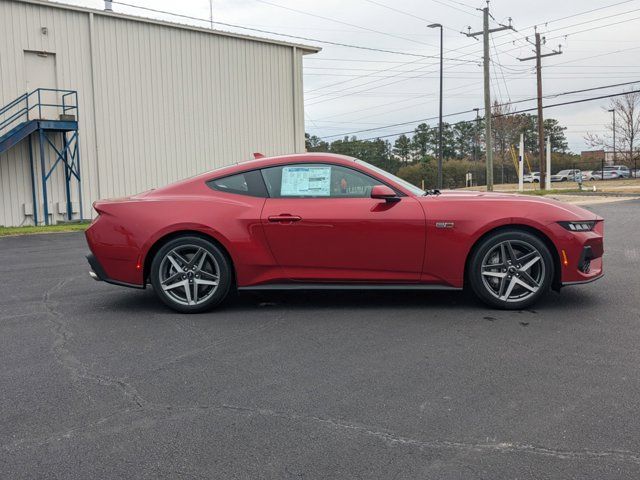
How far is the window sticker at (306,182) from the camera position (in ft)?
18.2

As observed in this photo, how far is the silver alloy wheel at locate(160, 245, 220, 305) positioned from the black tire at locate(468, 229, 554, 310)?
7.63ft

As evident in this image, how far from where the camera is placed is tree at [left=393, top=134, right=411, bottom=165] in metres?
92.9

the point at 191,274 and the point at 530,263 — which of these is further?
the point at 191,274

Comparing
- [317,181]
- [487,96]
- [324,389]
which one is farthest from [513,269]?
[487,96]

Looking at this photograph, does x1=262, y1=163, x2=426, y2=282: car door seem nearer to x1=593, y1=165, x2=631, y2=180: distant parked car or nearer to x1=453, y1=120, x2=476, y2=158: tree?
x1=593, y1=165, x2=631, y2=180: distant parked car

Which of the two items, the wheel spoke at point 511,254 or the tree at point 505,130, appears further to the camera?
the tree at point 505,130

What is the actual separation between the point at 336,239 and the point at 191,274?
135 cm

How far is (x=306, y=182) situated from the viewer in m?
5.59

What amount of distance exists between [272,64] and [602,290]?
20837mm

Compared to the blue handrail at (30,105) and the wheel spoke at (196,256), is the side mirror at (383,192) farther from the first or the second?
the blue handrail at (30,105)

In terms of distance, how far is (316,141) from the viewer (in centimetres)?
8750

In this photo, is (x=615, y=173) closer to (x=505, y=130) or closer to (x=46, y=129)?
(x=505, y=130)

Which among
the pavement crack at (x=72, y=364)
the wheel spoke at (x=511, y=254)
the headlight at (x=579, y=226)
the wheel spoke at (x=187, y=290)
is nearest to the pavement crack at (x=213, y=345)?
the pavement crack at (x=72, y=364)

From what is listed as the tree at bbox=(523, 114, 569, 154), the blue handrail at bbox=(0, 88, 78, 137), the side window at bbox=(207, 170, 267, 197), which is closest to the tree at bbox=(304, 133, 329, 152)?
the tree at bbox=(523, 114, 569, 154)
